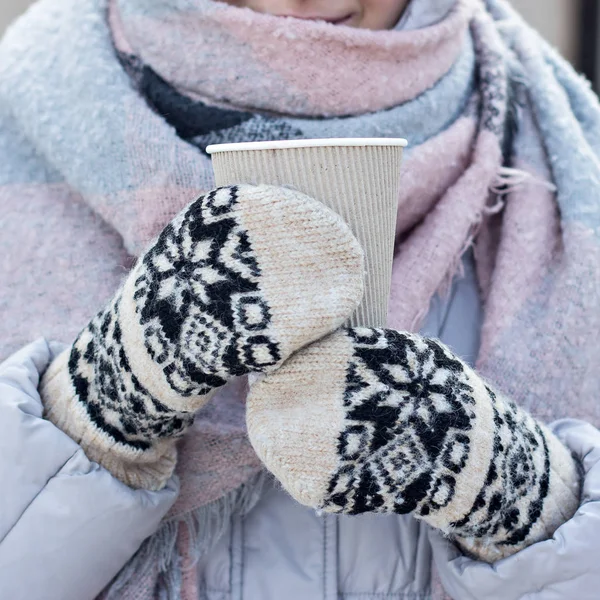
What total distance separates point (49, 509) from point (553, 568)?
21.4 inches

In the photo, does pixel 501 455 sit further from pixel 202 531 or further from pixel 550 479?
pixel 202 531

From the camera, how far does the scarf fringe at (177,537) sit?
0.94 metres

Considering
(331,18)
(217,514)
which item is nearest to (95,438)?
(217,514)

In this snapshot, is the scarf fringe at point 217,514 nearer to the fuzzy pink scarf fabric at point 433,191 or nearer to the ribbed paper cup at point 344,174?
the fuzzy pink scarf fabric at point 433,191

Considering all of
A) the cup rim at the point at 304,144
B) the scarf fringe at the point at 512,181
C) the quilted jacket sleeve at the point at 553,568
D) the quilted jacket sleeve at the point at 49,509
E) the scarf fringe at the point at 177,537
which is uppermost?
the cup rim at the point at 304,144

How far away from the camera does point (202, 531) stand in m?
0.97

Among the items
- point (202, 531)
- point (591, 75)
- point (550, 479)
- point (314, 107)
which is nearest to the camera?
point (550, 479)

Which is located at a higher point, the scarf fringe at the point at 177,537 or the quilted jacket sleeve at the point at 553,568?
the quilted jacket sleeve at the point at 553,568

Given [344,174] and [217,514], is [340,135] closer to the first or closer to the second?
[344,174]

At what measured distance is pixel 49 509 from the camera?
80cm

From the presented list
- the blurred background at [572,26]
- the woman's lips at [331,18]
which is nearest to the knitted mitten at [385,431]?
the woman's lips at [331,18]

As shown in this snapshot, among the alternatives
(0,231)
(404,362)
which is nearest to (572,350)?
(404,362)

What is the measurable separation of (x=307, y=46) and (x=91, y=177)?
14.2 inches

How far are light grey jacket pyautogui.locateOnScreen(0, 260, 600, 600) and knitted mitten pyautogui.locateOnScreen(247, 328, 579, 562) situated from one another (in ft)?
0.35
